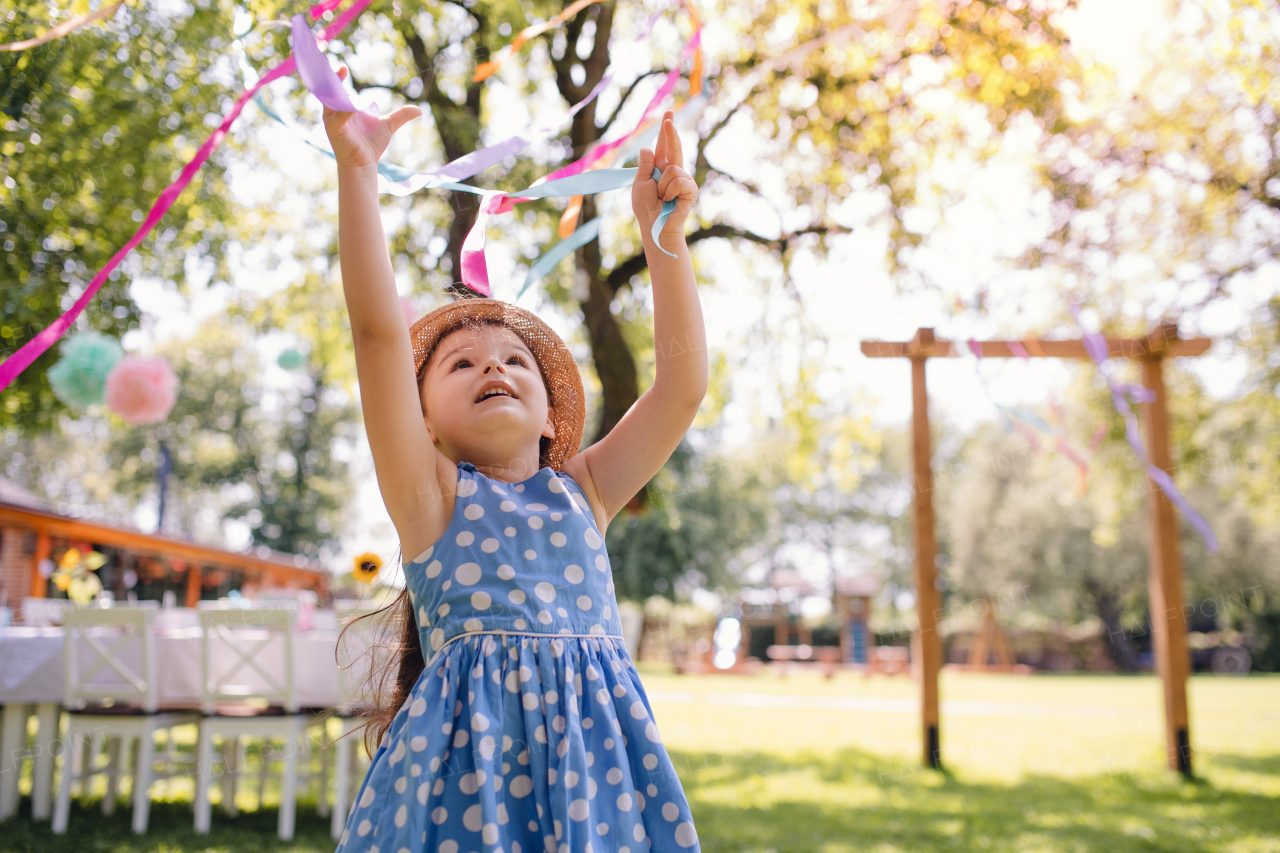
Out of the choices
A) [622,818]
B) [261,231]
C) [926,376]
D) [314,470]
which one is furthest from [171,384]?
[314,470]

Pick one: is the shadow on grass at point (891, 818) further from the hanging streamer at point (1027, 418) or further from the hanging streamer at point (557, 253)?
the hanging streamer at point (557, 253)

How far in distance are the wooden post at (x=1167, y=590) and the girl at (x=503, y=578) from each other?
5.37 meters

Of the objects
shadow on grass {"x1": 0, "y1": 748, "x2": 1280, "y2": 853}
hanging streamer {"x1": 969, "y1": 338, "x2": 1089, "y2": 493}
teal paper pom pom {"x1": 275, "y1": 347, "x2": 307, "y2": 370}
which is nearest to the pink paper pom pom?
teal paper pom pom {"x1": 275, "y1": 347, "x2": 307, "y2": 370}

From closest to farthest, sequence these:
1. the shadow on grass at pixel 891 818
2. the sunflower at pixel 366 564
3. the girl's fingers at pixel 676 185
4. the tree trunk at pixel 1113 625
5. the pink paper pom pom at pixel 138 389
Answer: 1. the girl's fingers at pixel 676 185
2. the sunflower at pixel 366 564
3. the shadow on grass at pixel 891 818
4. the pink paper pom pom at pixel 138 389
5. the tree trunk at pixel 1113 625

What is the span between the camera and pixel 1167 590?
601 cm

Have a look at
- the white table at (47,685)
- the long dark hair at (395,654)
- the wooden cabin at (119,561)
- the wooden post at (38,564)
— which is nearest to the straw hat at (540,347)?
the long dark hair at (395,654)

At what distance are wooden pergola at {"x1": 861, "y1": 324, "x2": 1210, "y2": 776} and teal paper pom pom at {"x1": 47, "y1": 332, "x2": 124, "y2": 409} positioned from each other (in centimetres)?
450

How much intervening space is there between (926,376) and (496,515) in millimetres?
5611

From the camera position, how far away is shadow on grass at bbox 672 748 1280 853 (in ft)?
13.3

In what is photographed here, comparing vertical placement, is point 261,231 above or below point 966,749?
above

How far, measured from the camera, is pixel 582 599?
117 centimetres

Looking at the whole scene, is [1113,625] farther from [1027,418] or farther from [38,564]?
[38,564]

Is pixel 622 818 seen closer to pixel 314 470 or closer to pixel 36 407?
pixel 36 407

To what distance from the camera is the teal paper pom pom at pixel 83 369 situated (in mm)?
4660
